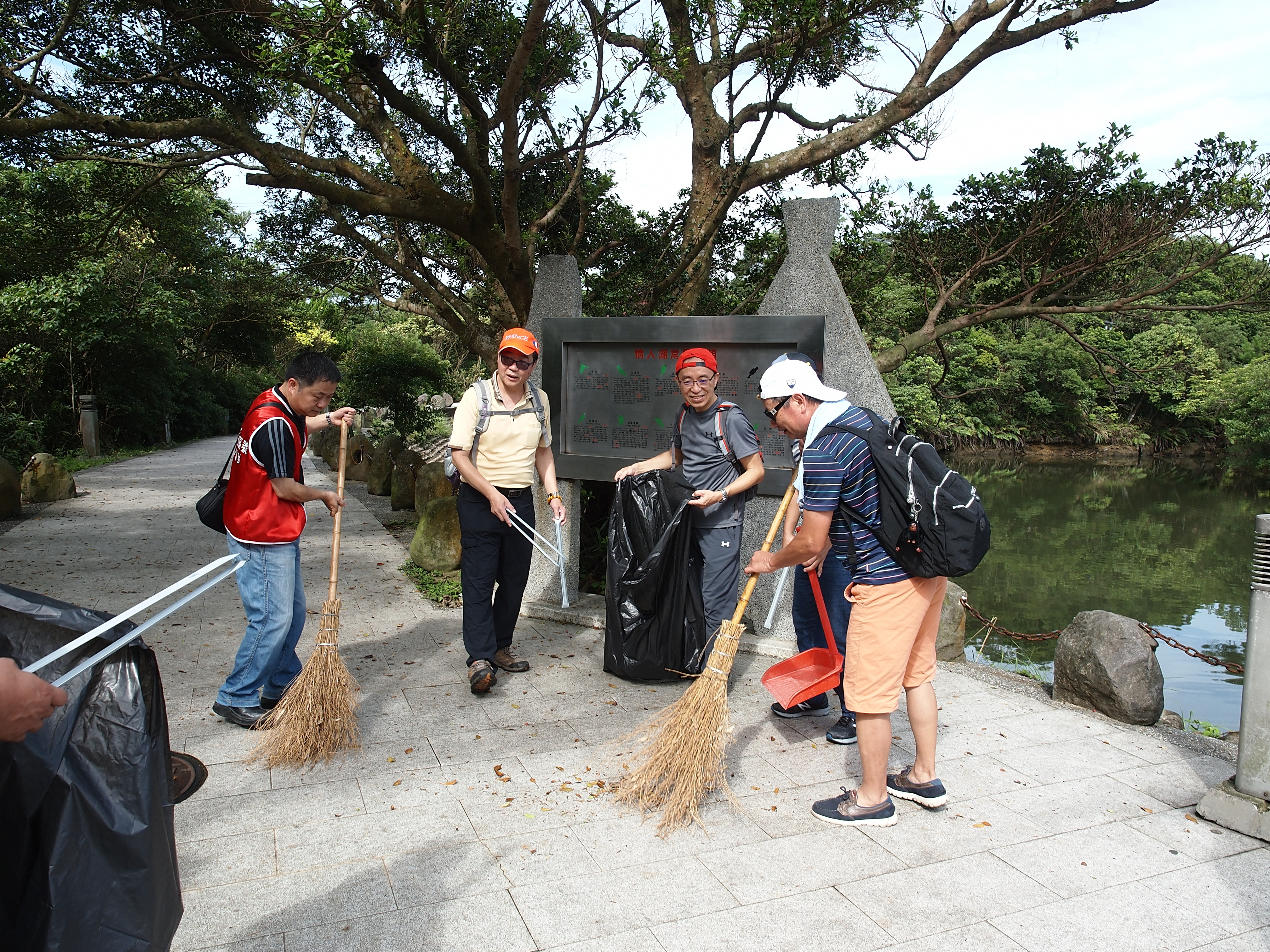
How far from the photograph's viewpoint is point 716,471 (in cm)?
437

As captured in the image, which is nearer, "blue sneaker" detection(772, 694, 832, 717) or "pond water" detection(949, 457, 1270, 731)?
"blue sneaker" detection(772, 694, 832, 717)

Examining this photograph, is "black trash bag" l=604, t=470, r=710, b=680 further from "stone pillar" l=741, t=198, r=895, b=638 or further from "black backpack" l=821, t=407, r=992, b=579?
"black backpack" l=821, t=407, r=992, b=579

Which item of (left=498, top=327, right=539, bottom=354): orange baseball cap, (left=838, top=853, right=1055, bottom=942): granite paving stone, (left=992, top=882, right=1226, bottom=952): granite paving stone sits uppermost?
(left=498, top=327, right=539, bottom=354): orange baseball cap

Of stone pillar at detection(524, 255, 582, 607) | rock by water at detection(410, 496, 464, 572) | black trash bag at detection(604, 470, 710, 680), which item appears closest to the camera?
black trash bag at detection(604, 470, 710, 680)

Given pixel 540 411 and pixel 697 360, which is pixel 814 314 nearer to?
pixel 697 360

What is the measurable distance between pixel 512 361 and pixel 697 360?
907mm

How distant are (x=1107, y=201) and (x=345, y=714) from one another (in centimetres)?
856

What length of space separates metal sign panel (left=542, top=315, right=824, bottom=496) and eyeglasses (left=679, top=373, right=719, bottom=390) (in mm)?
711

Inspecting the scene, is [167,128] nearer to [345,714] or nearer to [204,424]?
[345,714]

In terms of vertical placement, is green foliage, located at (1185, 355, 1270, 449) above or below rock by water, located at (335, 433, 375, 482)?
above

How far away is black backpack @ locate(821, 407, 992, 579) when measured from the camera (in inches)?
114

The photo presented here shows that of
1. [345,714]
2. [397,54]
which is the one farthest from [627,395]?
[397,54]

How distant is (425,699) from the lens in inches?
169

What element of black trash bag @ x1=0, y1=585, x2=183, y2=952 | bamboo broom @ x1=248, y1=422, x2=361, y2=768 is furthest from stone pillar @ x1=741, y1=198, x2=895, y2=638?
black trash bag @ x1=0, y1=585, x2=183, y2=952
